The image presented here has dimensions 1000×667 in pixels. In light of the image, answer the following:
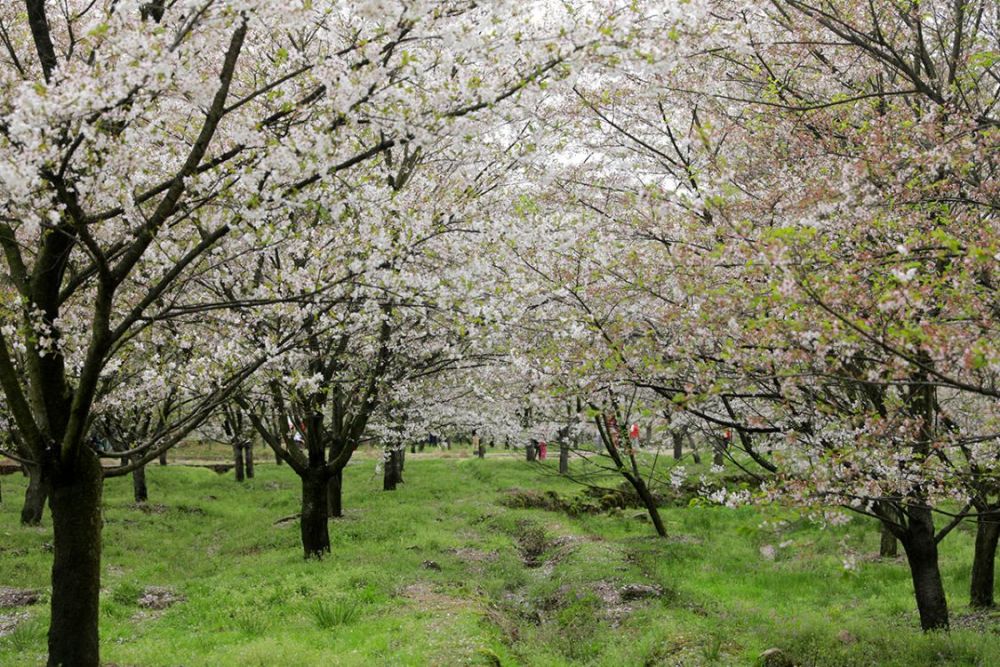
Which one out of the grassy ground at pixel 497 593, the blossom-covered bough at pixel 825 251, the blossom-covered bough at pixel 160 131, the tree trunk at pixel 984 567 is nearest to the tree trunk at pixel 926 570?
the blossom-covered bough at pixel 825 251

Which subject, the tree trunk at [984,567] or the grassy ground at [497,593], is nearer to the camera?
the grassy ground at [497,593]

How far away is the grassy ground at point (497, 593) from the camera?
11438mm

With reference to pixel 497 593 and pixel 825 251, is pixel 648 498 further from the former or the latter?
pixel 825 251

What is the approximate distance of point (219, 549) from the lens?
2291 centimetres

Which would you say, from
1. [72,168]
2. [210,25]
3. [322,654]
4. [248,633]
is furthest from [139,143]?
[248,633]

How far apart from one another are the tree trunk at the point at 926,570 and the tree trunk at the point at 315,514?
13.0m

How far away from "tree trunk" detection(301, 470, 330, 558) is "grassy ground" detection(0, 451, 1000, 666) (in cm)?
66

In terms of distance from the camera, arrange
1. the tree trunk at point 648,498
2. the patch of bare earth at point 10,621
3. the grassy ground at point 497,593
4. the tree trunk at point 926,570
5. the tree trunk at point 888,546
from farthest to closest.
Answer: the tree trunk at point 648,498 → the tree trunk at point 888,546 → the patch of bare earth at point 10,621 → the tree trunk at point 926,570 → the grassy ground at point 497,593

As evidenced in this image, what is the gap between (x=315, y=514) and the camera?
19.2 m

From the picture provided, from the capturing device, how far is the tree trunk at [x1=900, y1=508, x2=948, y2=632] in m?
11.8

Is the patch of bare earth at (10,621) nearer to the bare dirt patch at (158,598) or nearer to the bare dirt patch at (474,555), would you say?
the bare dirt patch at (158,598)

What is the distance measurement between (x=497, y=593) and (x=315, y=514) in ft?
18.5

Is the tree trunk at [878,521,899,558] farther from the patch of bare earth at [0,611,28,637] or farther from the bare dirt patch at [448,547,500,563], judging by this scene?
the patch of bare earth at [0,611,28,637]

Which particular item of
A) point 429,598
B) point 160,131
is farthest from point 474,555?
point 160,131
